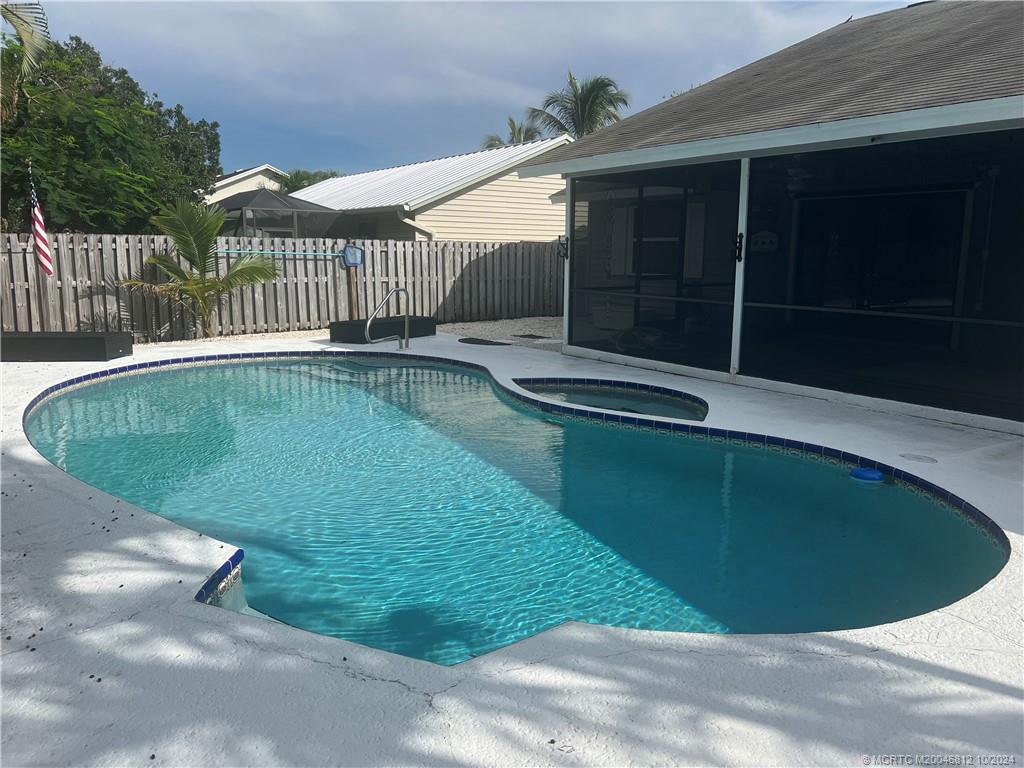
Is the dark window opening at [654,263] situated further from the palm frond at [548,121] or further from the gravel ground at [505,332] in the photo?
the palm frond at [548,121]

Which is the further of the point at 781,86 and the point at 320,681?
the point at 781,86

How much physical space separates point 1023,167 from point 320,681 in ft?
31.8

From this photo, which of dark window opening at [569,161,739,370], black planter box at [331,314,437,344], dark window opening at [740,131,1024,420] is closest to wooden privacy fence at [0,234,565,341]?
black planter box at [331,314,437,344]

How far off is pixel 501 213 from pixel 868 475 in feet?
42.7

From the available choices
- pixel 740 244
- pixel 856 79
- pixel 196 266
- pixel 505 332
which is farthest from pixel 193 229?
pixel 856 79

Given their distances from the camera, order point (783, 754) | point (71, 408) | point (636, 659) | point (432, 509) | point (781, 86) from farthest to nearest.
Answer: point (781, 86) < point (71, 408) < point (432, 509) < point (636, 659) < point (783, 754)

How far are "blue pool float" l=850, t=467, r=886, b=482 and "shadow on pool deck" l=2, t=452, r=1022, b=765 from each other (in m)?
1.96

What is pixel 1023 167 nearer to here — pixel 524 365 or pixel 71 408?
pixel 524 365

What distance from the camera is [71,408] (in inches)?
281

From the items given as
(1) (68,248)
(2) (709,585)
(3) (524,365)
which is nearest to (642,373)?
(3) (524,365)

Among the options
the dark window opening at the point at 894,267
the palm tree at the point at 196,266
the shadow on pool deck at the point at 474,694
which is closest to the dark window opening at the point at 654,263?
the dark window opening at the point at 894,267

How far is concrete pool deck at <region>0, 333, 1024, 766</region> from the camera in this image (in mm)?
1933

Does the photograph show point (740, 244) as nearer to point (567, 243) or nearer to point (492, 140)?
point (567, 243)

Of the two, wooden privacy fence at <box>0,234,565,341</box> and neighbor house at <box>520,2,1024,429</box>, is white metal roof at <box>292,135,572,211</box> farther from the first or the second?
neighbor house at <box>520,2,1024,429</box>
